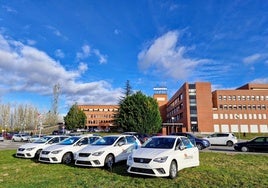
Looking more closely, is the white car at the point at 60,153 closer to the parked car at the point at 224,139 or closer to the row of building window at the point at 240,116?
the parked car at the point at 224,139

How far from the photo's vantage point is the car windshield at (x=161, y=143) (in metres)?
10.2

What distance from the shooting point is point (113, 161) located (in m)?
11.9

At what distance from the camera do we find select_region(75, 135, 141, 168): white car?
1131cm

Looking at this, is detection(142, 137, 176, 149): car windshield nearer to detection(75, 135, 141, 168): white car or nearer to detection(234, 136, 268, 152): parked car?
detection(75, 135, 141, 168): white car

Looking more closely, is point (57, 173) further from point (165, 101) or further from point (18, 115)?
point (165, 101)

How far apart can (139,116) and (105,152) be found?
3845 centimetres

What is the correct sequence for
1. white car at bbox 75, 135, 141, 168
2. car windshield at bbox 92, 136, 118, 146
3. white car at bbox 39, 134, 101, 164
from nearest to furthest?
1. white car at bbox 75, 135, 141, 168
2. car windshield at bbox 92, 136, 118, 146
3. white car at bbox 39, 134, 101, 164

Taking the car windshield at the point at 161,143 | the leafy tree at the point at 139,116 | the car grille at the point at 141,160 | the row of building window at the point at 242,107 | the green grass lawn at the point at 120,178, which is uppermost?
the row of building window at the point at 242,107

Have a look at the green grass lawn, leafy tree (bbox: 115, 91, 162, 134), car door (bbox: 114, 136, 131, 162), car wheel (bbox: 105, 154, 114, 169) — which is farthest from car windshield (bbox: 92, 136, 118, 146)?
leafy tree (bbox: 115, 91, 162, 134)

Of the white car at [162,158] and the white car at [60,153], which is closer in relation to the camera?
the white car at [162,158]

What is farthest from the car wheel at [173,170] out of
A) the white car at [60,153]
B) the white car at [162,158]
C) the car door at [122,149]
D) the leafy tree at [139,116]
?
the leafy tree at [139,116]

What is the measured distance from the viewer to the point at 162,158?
9078mm

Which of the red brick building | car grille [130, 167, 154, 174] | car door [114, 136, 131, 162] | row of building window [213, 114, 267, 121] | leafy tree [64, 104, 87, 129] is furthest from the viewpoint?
row of building window [213, 114, 267, 121]

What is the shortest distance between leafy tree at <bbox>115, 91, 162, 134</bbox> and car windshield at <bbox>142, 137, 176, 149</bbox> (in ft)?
127
